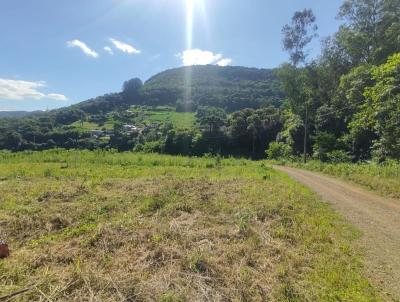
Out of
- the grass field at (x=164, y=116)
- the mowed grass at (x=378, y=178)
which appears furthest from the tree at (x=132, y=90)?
the mowed grass at (x=378, y=178)

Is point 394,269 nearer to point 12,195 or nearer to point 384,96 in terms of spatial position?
point 12,195

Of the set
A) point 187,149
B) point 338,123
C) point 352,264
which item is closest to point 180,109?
point 187,149

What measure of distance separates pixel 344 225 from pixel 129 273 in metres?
6.21

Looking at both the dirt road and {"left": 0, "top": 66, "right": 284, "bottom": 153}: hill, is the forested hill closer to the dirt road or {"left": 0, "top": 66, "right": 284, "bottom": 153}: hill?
{"left": 0, "top": 66, "right": 284, "bottom": 153}: hill

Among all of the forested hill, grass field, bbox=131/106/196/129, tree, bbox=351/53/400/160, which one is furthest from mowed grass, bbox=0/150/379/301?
the forested hill

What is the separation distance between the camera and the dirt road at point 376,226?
5.21 metres

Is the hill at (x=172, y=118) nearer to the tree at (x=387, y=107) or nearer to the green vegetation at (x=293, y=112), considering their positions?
the green vegetation at (x=293, y=112)

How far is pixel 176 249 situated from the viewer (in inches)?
223

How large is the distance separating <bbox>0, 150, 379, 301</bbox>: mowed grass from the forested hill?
89.0 meters

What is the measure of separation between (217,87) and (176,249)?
12721cm

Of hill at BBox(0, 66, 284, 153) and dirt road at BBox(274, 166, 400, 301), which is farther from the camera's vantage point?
hill at BBox(0, 66, 284, 153)

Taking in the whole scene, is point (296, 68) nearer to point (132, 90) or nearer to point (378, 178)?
point (378, 178)

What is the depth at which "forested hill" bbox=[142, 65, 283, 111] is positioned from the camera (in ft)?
349

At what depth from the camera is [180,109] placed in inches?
4567
